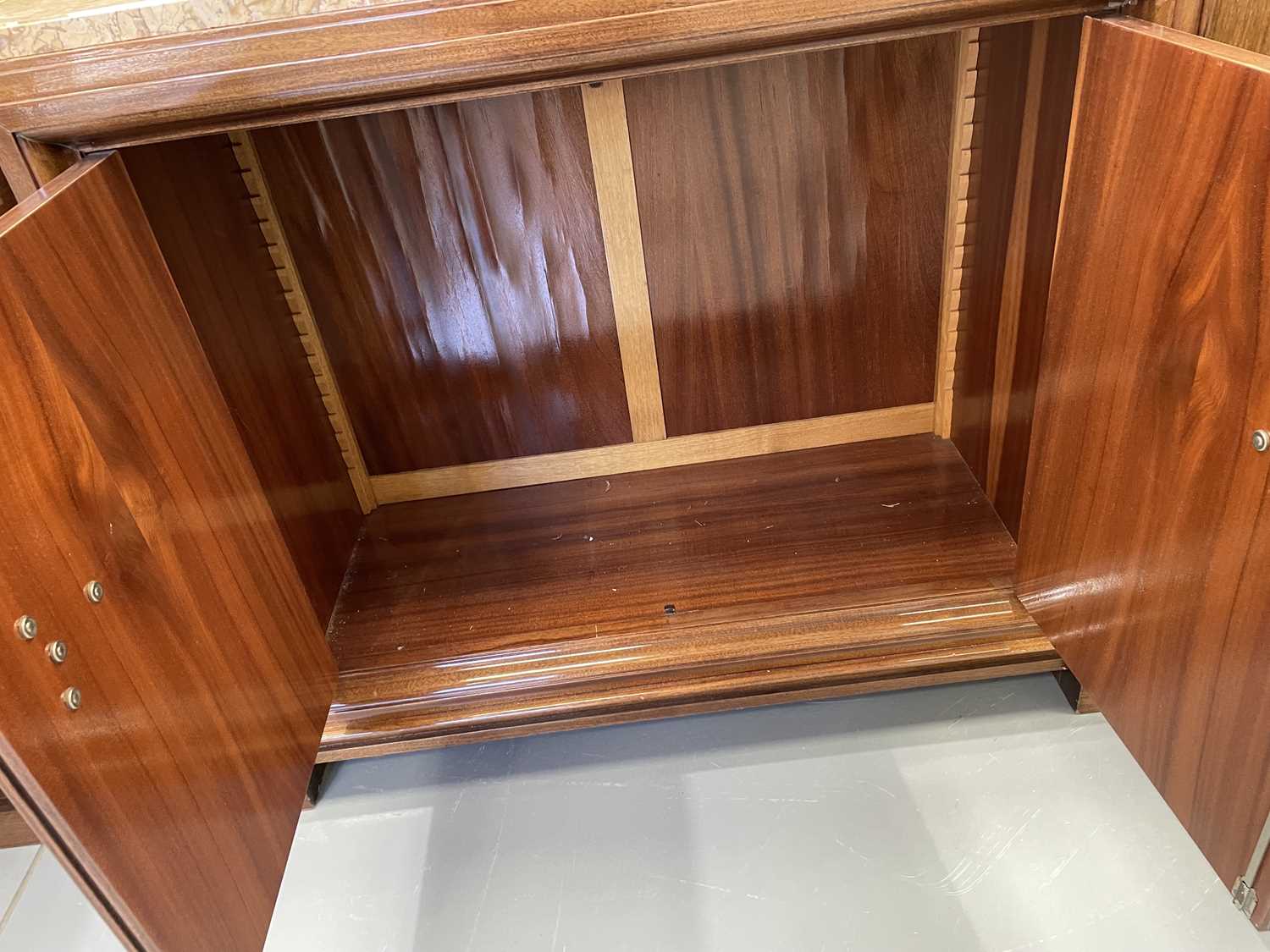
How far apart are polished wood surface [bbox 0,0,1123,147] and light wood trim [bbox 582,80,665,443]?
15.0 inches

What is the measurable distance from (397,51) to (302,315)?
598 millimetres

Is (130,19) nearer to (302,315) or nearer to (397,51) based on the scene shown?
(397,51)

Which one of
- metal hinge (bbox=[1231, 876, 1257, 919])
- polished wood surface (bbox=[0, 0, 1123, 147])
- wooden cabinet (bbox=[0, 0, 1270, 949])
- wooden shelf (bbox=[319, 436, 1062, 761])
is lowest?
wooden shelf (bbox=[319, 436, 1062, 761])

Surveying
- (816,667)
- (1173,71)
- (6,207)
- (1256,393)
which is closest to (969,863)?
(816,667)

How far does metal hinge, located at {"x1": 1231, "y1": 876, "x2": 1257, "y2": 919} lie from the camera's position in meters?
0.68

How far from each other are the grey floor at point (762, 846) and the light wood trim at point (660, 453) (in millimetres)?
383

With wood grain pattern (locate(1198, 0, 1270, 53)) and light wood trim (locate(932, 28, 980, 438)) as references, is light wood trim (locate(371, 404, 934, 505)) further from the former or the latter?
wood grain pattern (locate(1198, 0, 1270, 53))

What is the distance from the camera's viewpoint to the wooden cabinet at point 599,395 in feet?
2.02

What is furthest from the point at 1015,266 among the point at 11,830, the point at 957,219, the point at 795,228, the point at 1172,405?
the point at 11,830

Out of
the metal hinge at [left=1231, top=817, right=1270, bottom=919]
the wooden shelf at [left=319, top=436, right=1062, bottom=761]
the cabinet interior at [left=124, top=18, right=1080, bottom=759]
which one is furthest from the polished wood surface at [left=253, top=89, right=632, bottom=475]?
the metal hinge at [left=1231, top=817, right=1270, bottom=919]

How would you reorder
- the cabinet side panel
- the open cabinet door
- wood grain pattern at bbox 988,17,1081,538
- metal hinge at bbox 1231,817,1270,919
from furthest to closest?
1. the cabinet side panel
2. wood grain pattern at bbox 988,17,1081,538
3. metal hinge at bbox 1231,817,1270,919
4. the open cabinet door

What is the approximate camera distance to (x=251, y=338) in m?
1.06

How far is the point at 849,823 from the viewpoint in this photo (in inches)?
41.1

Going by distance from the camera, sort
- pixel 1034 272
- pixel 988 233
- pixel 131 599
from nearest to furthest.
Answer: pixel 131 599 → pixel 1034 272 → pixel 988 233
